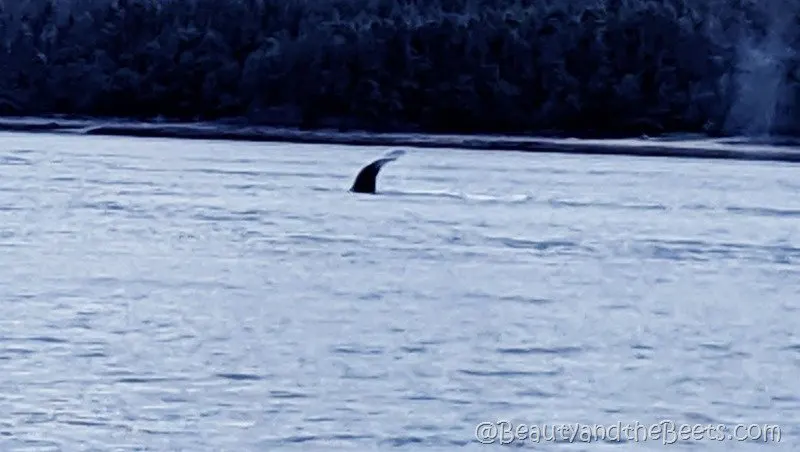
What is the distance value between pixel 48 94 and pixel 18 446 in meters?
13.0

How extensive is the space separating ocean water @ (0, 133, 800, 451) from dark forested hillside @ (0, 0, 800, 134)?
3917 millimetres

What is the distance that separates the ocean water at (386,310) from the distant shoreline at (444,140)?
244 cm

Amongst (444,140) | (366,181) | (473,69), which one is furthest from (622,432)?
(473,69)

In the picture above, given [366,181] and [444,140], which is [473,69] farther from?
[366,181]

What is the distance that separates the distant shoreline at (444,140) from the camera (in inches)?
558

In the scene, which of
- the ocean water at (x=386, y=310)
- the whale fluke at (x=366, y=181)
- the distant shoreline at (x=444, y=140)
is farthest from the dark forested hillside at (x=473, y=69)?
the whale fluke at (x=366, y=181)

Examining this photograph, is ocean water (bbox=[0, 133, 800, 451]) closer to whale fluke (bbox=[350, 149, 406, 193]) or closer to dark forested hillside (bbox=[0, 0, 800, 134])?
whale fluke (bbox=[350, 149, 406, 193])

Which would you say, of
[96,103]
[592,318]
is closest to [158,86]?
[96,103]

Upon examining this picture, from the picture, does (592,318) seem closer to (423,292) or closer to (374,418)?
(423,292)

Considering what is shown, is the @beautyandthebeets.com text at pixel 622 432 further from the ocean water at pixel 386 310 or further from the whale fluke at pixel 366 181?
the whale fluke at pixel 366 181

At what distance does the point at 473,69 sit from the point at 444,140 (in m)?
1.28

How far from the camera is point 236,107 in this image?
53.8 ft

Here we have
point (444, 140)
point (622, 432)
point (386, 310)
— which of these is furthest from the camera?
point (444, 140)

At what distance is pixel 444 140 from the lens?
14953mm
